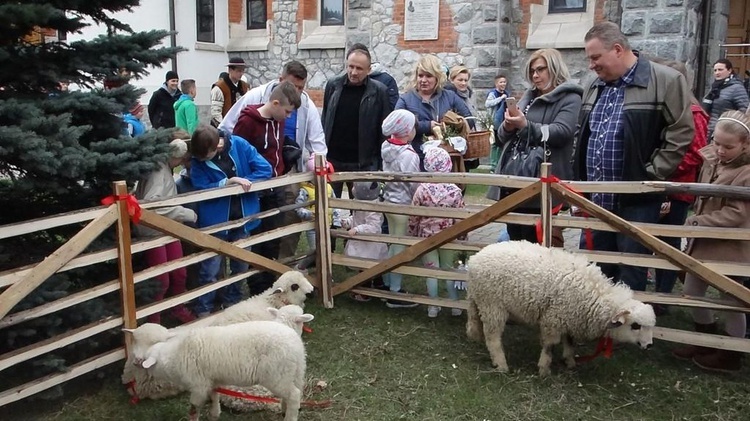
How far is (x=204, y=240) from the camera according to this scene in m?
4.87

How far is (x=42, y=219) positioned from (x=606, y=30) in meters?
4.02

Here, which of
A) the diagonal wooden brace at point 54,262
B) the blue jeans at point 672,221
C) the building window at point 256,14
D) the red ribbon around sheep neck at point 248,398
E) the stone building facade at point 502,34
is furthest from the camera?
the building window at point 256,14

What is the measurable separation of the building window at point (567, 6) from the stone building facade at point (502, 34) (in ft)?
0.32

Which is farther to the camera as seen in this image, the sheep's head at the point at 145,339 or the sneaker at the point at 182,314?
the sneaker at the point at 182,314

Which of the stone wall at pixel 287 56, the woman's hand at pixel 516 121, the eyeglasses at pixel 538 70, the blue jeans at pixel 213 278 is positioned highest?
the stone wall at pixel 287 56

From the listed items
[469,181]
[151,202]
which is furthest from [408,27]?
[151,202]

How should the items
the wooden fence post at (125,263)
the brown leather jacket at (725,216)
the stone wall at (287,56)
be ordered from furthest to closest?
the stone wall at (287,56) < the brown leather jacket at (725,216) < the wooden fence post at (125,263)

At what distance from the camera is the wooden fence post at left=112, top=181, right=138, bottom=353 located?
4.24 meters

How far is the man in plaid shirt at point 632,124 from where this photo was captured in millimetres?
5031

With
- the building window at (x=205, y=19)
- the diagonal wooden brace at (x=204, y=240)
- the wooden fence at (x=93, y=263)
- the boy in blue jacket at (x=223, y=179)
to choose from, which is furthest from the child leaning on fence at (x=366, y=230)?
the building window at (x=205, y=19)

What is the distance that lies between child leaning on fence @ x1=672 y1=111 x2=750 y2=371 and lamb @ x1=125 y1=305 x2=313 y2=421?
2937mm

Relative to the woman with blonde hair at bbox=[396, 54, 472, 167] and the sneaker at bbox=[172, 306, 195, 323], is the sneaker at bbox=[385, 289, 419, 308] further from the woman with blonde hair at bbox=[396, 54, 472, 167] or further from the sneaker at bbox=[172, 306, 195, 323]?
the sneaker at bbox=[172, 306, 195, 323]

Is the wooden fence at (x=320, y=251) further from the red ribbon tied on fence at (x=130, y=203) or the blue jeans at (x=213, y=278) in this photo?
the blue jeans at (x=213, y=278)

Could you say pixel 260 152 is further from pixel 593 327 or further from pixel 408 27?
pixel 408 27
